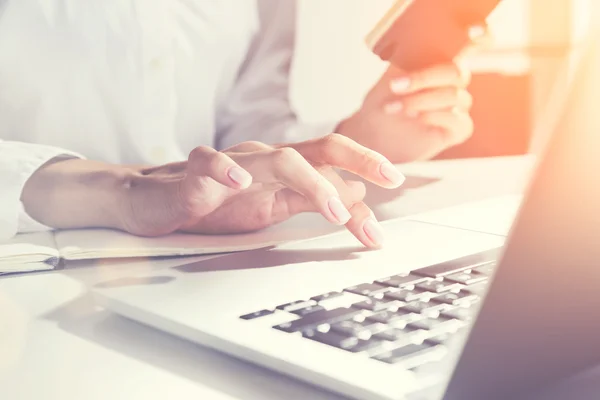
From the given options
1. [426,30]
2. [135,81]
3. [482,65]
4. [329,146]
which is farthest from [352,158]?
[482,65]

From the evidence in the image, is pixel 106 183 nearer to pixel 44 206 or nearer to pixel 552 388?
pixel 44 206

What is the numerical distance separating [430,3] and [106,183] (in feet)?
1.08

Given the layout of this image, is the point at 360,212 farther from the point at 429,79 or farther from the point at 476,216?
the point at 429,79

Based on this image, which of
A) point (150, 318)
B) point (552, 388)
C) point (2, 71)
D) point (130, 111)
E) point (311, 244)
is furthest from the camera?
point (130, 111)

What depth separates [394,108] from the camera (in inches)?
31.0

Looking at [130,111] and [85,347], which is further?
[130,111]

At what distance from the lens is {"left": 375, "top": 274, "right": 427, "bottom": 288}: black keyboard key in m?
0.31

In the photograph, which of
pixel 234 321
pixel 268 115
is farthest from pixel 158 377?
pixel 268 115

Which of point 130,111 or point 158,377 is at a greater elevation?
point 130,111

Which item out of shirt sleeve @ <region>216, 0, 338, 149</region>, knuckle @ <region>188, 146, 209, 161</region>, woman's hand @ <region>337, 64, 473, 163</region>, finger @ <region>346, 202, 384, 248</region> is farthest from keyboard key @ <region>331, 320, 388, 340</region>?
shirt sleeve @ <region>216, 0, 338, 149</region>

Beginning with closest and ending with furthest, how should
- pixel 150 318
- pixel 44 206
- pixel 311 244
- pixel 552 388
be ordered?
pixel 552 388 < pixel 150 318 < pixel 311 244 < pixel 44 206

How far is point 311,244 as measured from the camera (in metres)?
0.44

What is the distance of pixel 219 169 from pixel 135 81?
1.11ft

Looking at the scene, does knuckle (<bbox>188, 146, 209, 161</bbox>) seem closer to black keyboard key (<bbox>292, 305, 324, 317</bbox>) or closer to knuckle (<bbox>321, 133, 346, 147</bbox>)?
knuckle (<bbox>321, 133, 346, 147</bbox>)
